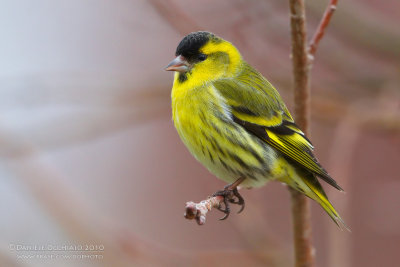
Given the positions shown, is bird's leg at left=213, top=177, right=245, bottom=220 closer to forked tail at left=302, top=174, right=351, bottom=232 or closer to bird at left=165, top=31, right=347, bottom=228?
bird at left=165, top=31, right=347, bottom=228

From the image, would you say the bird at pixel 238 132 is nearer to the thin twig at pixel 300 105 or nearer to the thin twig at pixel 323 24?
the thin twig at pixel 300 105

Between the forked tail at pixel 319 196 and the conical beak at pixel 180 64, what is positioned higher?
the conical beak at pixel 180 64

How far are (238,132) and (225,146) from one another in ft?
0.43

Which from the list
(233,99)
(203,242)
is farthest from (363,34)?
(203,242)

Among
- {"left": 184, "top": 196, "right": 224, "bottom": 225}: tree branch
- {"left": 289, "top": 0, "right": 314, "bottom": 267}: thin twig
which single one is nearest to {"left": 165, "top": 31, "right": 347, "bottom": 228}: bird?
{"left": 289, "top": 0, "right": 314, "bottom": 267}: thin twig

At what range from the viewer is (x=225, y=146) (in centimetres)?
331

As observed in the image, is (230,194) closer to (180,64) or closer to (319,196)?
(319,196)

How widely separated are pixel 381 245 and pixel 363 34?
2.45m

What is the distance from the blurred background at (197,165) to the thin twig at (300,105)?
0.42 metres

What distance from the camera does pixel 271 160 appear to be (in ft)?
11.0

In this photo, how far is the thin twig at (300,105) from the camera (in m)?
2.73

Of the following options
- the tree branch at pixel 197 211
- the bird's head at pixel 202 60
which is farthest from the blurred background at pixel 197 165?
the tree branch at pixel 197 211

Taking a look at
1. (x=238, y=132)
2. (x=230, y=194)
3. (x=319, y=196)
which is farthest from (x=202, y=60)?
(x=319, y=196)

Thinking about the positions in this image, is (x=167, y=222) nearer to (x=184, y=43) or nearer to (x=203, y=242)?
(x=203, y=242)
